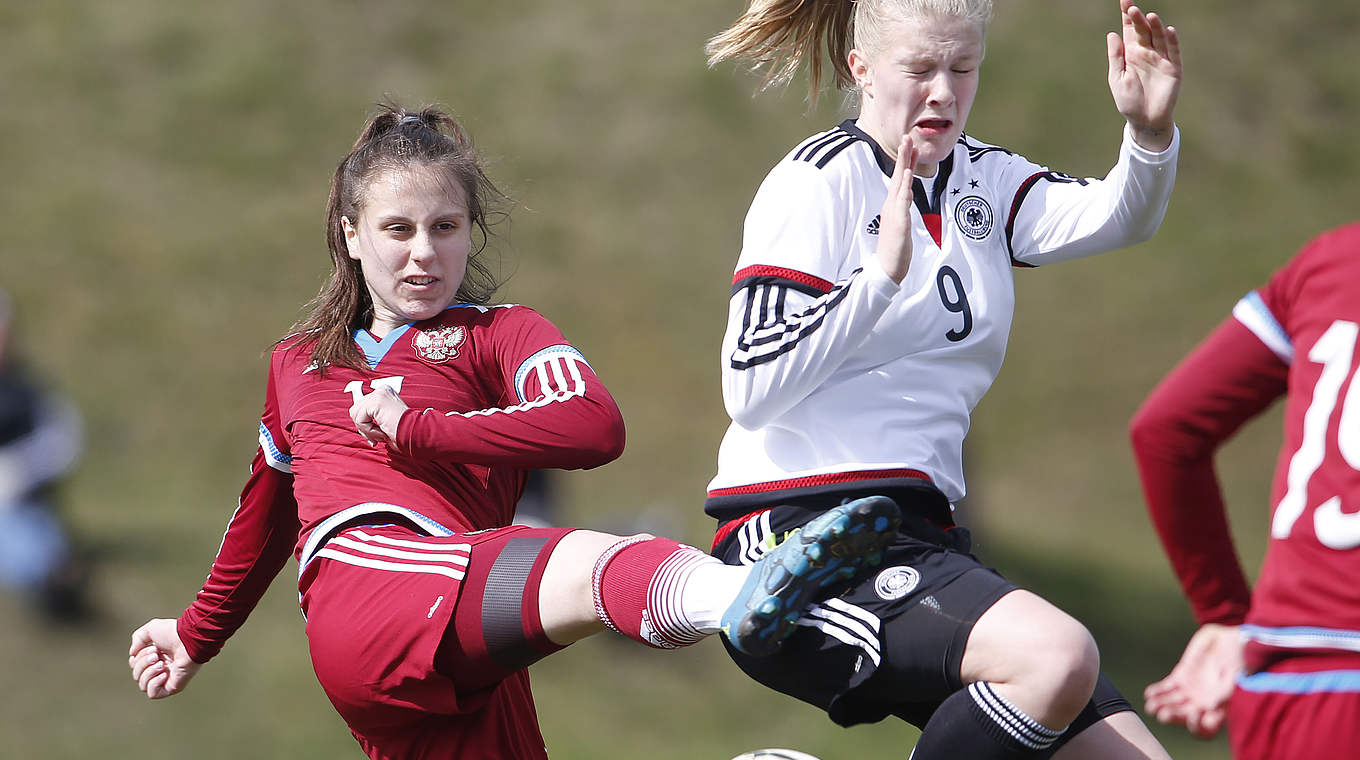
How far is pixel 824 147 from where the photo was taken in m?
3.02

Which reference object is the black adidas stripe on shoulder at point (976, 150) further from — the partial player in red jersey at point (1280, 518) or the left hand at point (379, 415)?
the left hand at point (379, 415)

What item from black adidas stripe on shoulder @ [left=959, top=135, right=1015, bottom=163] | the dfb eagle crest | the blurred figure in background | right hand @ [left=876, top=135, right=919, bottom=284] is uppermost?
black adidas stripe on shoulder @ [left=959, top=135, right=1015, bottom=163]

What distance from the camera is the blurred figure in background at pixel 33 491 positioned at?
29.0ft

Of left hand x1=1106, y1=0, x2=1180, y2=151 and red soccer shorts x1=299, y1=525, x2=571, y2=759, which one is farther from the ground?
left hand x1=1106, y1=0, x2=1180, y2=151

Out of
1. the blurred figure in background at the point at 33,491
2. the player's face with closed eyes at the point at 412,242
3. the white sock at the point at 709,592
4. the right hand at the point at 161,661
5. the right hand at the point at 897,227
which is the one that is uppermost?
the right hand at the point at 897,227

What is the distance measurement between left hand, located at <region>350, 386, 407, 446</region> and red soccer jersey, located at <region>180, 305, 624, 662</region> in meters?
0.03

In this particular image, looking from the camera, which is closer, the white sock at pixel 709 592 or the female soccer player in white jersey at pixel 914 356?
the female soccer player in white jersey at pixel 914 356

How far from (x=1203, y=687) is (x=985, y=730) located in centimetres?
46

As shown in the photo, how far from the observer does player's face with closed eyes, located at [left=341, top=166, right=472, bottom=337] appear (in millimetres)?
3402

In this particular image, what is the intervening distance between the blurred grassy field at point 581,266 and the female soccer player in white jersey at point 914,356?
21.5 ft

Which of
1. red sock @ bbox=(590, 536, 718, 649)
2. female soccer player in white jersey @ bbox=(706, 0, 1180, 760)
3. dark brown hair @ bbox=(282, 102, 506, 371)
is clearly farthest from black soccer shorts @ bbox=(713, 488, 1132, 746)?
dark brown hair @ bbox=(282, 102, 506, 371)

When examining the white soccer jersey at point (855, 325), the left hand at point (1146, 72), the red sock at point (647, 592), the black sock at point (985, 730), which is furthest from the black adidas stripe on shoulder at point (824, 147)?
the black sock at point (985, 730)

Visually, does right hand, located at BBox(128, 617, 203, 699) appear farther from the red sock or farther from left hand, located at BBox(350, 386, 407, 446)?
the red sock

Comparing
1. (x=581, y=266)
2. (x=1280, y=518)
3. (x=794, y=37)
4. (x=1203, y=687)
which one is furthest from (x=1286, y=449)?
(x=581, y=266)
